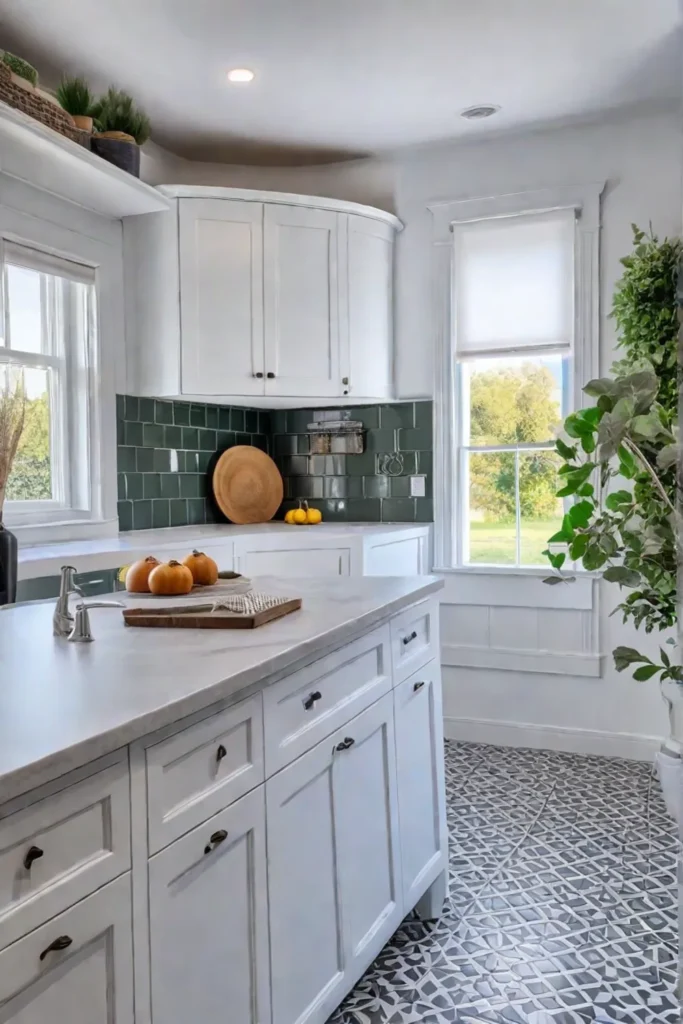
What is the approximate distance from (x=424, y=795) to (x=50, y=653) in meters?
1.23

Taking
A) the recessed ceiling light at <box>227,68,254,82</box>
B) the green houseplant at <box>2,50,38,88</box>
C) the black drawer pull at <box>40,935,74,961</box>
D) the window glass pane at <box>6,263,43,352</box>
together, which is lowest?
the black drawer pull at <box>40,935,74,961</box>

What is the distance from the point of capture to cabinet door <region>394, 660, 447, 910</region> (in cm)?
223

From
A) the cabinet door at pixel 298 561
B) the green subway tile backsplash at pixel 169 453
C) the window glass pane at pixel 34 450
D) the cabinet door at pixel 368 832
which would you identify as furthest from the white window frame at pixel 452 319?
the cabinet door at pixel 368 832

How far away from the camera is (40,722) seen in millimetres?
1137

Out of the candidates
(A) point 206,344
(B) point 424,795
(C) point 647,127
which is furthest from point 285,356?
(B) point 424,795

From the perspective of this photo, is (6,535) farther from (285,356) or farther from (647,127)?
(647,127)

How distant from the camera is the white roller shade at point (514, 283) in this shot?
13.2 feet

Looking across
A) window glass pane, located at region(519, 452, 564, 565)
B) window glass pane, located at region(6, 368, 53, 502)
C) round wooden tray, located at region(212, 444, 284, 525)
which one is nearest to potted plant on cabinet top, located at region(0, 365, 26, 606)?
window glass pane, located at region(6, 368, 53, 502)

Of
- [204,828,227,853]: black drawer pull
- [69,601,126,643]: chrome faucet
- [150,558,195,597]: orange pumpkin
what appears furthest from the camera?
[150,558,195,597]: orange pumpkin

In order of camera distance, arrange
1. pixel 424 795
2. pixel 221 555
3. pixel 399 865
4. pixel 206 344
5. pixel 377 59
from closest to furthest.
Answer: pixel 399 865 → pixel 424 795 → pixel 377 59 → pixel 221 555 → pixel 206 344

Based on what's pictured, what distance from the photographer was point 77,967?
1.08m

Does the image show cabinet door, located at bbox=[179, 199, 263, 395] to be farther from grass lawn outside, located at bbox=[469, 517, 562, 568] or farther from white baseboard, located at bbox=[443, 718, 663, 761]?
white baseboard, located at bbox=[443, 718, 663, 761]

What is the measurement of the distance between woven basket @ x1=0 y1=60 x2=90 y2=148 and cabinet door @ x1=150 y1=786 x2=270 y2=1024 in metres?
2.44

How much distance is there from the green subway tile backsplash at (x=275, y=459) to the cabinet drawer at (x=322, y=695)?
7.04 feet
